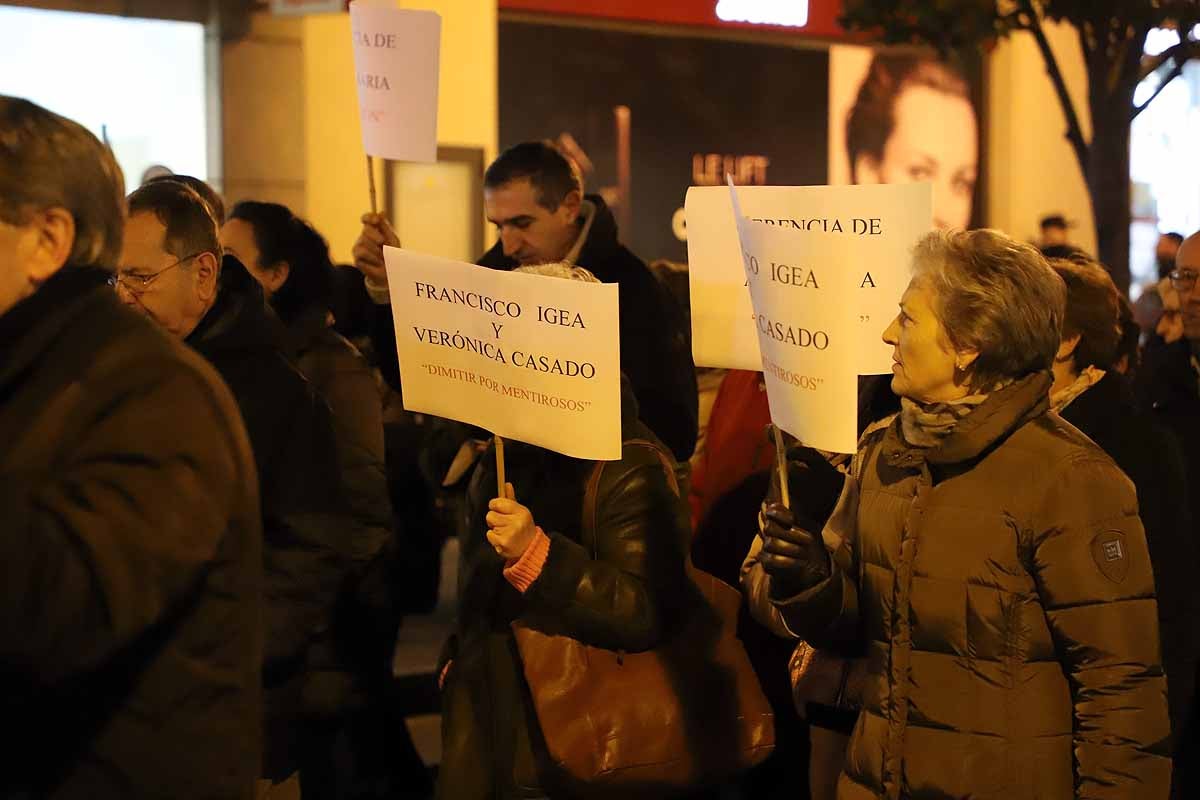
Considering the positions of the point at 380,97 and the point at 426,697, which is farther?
the point at 426,697

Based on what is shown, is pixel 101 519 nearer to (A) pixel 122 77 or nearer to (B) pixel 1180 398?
(B) pixel 1180 398

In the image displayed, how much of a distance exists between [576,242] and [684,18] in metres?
9.53

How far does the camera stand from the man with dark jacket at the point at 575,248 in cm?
501

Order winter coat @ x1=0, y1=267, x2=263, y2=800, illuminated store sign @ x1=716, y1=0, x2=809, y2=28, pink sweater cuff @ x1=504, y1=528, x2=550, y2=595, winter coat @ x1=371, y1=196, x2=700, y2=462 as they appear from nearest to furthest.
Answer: winter coat @ x1=0, y1=267, x2=263, y2=800
pink sweater cuff @ x1=504, y1=528, x2=550, y2=595
winter coat @ x1=371, y1=196, x2=700, y2=462
illuminated store sign @ x1=716, y1=0, x2=809, y2=28

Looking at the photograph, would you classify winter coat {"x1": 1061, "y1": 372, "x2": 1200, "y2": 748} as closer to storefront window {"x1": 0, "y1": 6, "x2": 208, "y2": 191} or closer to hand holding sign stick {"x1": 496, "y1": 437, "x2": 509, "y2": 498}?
hand holding sign stick {"x1": 496, "y1": 437, "x2": 509, "y2": 498}

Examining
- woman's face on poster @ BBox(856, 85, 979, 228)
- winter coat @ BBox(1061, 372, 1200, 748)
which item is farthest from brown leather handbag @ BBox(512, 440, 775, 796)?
woman's face on poster @ BBox(856, 85, 979, 228)

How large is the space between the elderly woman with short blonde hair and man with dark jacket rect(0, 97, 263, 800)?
1.20 m

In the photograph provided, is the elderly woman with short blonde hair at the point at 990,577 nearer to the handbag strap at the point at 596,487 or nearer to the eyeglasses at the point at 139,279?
the handbag strap at the point at 596,487

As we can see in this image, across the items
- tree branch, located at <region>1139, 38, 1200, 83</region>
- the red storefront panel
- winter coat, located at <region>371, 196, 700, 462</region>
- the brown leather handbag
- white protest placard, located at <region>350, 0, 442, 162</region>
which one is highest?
the red storefront panel

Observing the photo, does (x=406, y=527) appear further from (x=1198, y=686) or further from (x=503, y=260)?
(x=1198, y=686)

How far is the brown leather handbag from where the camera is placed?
3.55 metres

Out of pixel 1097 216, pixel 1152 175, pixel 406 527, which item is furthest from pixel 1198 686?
pixel 1152 175

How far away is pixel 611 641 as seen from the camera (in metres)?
3.56

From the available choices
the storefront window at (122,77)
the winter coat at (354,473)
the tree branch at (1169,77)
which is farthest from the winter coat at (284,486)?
the storefront window at (122,77)
